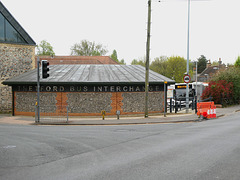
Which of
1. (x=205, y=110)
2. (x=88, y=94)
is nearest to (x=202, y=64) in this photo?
(x=205, y=110)

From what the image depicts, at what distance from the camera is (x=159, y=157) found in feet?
26.2

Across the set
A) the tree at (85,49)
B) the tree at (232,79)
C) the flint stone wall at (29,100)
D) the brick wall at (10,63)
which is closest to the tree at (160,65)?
the tree at (85,49)

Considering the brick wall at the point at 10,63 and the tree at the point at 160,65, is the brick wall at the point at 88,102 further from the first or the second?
the tree at the point at 160,65

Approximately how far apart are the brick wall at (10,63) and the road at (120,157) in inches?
645

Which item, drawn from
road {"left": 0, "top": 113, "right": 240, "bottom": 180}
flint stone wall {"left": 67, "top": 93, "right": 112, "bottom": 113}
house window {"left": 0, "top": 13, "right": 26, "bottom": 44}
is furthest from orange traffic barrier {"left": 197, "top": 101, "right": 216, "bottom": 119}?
house window {"left": 0, "top": 13, "right": 26, "bottom": 44}

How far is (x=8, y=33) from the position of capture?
88.7ft

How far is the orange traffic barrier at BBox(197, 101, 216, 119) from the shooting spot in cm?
1902

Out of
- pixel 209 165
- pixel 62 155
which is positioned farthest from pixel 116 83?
pixel 209 165

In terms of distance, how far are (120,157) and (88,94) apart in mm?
14629

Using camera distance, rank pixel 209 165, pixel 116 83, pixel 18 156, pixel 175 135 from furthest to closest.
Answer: pixel 116 83
pixel 175 135
pixel 18 156
pixel 209 165

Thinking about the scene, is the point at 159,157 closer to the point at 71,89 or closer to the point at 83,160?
the point at 83,160

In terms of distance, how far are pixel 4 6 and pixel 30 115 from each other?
11699 mm

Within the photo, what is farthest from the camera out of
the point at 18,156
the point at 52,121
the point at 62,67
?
the point at 62,67

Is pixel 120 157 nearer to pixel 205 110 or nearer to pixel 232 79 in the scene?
pixel 205 110
